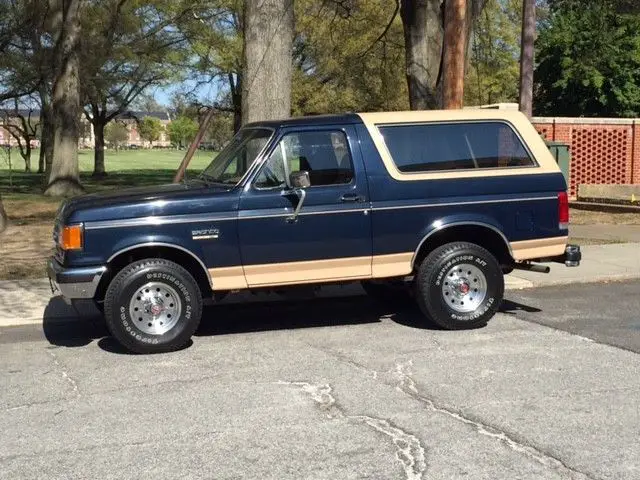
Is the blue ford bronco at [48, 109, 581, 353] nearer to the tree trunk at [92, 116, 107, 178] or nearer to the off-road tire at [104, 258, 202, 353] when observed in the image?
the off-road tire at [104, 258, 202, 353]

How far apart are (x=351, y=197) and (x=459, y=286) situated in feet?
4.55

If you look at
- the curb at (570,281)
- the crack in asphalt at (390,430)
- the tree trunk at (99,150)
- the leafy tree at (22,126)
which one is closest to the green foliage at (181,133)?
the leafy tree at (22,126)

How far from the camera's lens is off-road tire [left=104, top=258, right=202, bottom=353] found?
6.80 metres

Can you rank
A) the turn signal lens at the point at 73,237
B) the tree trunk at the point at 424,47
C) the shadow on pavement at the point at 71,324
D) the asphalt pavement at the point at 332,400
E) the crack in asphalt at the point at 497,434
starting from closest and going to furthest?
the crack in asphalt at the point at 497,434 → the asphalt pavement at the point at 332,400 → the turn signal lens at the point at 73,237 → the shadow on pavement at the point at 71,324 → the tree trunk at the point at 424,47

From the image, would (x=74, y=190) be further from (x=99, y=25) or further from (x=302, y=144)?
(x=302, y=144)

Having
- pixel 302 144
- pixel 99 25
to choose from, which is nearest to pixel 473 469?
pixel 302 144

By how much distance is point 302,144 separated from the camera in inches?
291

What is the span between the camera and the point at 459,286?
25.3 feet

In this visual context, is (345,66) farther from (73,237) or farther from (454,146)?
(73,237)

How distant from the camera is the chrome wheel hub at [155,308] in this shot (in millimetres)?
6887

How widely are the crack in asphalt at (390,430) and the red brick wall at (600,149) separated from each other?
18.6m

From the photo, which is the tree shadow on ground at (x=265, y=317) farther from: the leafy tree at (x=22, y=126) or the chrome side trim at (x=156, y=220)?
the leafy tree at (x=22, y=126)

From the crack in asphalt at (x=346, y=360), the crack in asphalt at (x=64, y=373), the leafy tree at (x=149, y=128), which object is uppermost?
the leafy tree at (x=149, y=128)

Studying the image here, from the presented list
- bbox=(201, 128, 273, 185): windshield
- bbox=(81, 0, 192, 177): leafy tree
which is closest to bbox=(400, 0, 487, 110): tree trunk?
bbox=(201, 128, 273, 185): windshield
